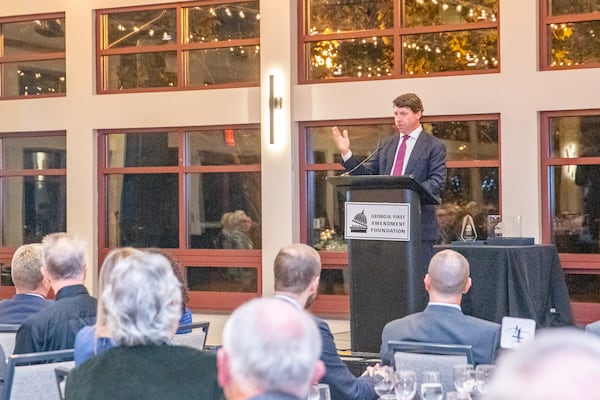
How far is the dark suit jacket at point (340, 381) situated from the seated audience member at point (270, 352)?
1.67m

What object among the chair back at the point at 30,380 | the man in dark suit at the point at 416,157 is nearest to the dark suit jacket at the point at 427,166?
the man in dark suit at the point at 416,157

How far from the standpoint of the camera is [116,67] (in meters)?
9.98

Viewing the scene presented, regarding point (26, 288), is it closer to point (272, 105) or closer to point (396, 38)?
point (272, 105)

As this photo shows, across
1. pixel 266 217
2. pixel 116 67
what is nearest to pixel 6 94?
pixel 116 67

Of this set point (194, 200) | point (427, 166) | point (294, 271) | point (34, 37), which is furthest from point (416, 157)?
point (34, 37)

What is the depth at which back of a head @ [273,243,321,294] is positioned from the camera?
12.0 ft

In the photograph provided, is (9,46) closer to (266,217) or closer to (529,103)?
(266,217)

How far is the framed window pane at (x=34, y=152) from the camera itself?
33.5ft

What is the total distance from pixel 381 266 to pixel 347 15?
3538 millimetres

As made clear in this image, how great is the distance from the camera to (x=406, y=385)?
328 cm

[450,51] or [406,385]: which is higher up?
[450,51]

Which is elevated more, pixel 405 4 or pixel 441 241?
pixel 405 4

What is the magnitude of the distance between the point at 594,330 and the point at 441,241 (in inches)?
174

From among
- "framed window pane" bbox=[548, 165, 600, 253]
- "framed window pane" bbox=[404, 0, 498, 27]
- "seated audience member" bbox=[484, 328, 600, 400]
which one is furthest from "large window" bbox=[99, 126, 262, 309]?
"seated audience member" bbox=[484, 328, 600, 400]
